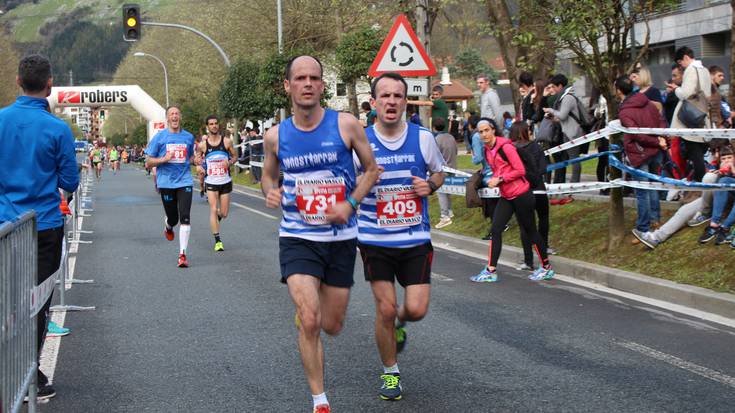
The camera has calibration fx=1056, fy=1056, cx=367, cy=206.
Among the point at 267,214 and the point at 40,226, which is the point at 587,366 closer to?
the point at 40,226

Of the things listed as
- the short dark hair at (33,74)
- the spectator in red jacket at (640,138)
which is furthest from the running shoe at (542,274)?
the short dark hair at (33,74)

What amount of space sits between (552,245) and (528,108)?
328 centimetres

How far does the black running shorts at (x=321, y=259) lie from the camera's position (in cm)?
563

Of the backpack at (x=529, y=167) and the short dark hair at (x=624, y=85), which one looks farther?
the backpack at (x=529, y=167)

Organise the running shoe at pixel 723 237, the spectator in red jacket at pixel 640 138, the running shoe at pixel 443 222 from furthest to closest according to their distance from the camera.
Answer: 1. the running shoe at pixel 443 222
2. the spectator in red jacket at pixel 640 138
3. the running shoe at pixel 723 237

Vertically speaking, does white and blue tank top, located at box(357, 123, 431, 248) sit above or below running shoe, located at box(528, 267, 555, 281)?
above

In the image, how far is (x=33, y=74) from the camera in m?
6.16

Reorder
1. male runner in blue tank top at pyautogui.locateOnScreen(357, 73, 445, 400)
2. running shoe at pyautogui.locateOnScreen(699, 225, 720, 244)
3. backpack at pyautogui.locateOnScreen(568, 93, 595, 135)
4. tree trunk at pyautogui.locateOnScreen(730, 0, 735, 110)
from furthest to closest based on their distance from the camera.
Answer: backpack at pyautogui.locateOnScreen(568, 93, 595, 135) < tree trunk at pyautogui.locateOnScreen(730, 0, 735, 110) < running shoe at pyautogui.locateOnScreen(699, 225, 720, 244) < male runner in blue tank top at pyautogui.locateOnScreen(357, 73, 445, 400)

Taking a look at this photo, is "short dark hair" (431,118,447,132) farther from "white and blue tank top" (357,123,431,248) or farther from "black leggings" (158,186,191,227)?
"white and blue tank top" (357,123,431,248)

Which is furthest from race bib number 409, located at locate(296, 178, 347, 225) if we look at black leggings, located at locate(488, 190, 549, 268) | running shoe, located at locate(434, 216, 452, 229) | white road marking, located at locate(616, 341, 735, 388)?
running shoe, located at locate(434, 216, 452, 229)

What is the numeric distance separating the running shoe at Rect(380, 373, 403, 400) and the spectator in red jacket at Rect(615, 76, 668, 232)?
6.35m

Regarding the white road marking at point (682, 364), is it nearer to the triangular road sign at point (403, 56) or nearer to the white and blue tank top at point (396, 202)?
the white and blue tank top at point (396, 202)

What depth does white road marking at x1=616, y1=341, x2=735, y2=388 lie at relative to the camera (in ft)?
21.4

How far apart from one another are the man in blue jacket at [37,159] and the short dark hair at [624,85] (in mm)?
7223
